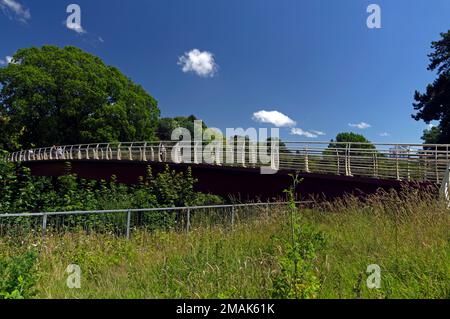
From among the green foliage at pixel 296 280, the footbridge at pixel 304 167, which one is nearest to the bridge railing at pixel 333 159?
the footbridge at pixel 304 167

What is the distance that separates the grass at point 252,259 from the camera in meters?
3.45

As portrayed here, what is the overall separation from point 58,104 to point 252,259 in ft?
140

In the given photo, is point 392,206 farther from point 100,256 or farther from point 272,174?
point 272,174

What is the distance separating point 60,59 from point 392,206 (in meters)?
45.9

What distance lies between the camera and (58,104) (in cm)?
4009

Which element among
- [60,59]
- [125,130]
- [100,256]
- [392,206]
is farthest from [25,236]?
[60,59]

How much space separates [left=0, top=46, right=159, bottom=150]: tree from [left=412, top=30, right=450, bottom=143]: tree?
3570 cm

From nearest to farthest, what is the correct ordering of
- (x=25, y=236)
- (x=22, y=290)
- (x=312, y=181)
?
(x=22, y=290)
(x=25, y=236)
(x=312, y=181)

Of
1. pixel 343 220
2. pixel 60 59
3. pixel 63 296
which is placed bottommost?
pixel 63 296

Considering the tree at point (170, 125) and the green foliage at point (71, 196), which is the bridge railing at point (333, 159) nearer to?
the green foliage at point (71, 196)

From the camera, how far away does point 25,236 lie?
6344mm

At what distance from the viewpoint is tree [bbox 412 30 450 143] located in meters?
33.7

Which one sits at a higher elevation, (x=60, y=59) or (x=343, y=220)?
(x=60, y=59)
